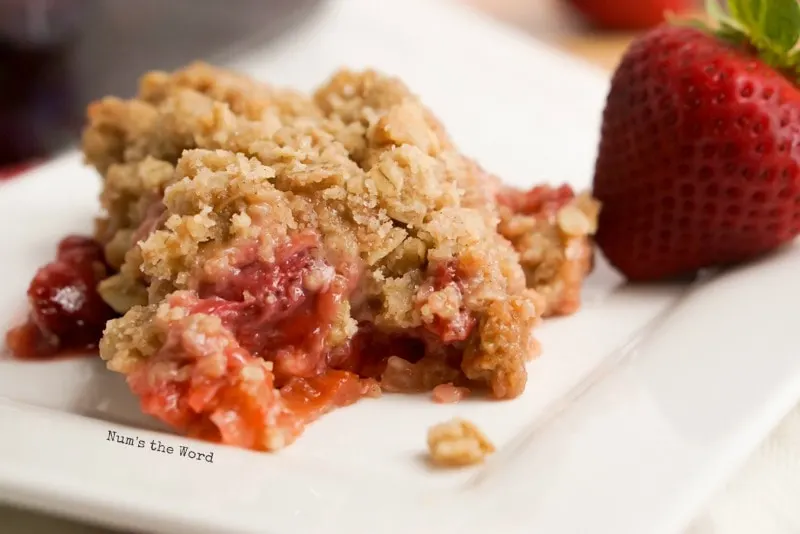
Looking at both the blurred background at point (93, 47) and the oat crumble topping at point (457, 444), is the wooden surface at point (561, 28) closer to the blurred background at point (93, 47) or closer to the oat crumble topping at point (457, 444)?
the blurred background at point (93, 47)

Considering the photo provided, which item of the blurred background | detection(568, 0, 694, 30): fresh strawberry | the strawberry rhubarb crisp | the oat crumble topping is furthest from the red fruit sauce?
detection(568, 0, 694, 30): fresh strawberry

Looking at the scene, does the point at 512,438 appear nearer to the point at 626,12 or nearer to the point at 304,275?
the point at 304,275

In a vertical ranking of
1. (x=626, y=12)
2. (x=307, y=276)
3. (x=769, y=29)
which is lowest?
(x=307, y=276)

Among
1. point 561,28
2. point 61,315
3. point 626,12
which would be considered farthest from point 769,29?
point 561,28

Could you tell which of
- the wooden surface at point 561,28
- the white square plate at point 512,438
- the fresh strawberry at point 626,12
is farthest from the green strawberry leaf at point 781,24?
the fresh strawberry at point 626,12

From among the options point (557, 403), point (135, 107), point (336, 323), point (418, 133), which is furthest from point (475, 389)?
point (135, 107)

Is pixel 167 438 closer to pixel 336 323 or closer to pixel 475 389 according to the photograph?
pixel 336 323
